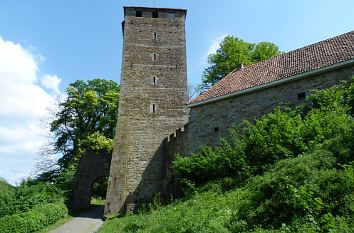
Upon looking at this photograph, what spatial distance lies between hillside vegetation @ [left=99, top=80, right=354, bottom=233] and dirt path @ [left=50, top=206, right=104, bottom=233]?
2455 mm

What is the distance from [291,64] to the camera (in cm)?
1669

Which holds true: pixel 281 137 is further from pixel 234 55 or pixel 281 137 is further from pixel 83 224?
pixel 234 55

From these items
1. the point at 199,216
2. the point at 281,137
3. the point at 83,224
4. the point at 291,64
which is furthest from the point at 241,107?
the point at 83,224

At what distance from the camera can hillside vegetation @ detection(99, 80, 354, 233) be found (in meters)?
6.65

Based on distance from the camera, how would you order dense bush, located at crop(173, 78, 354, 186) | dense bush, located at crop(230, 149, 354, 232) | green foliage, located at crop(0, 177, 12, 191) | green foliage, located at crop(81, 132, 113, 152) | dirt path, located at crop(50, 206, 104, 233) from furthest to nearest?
green foliage, located at crop(81, 132, 113, 152)
green foliage, located at crop(0, 177, 12, 191)
dirt path, located at crop(50, 206, 104, 233)
dense bush, located at crop(173, 78, 354, 186)
dense bush, located at crop(230, 149, 354, 232)

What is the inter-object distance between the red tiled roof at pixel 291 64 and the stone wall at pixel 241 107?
1.40ft

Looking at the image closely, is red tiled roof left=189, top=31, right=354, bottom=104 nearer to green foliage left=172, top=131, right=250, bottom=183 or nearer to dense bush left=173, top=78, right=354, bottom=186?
dense bush left=173, top=78, right=354, bottom=186

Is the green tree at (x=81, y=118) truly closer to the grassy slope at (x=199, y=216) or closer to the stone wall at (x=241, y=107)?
the stone wall at (x=241, y=107)

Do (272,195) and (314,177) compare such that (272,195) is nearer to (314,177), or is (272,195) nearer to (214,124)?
(314,177)

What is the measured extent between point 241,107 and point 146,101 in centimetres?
730

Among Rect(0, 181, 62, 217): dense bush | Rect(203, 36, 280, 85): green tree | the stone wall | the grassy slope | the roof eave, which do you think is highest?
Rect(203, 36, 280, 85): green tree

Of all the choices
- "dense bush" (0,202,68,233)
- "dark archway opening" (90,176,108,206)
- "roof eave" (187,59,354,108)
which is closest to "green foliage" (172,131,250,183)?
"roof eave" (187,59,354,108)

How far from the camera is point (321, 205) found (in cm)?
646

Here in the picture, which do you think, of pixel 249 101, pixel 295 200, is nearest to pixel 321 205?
pixel 295 200
